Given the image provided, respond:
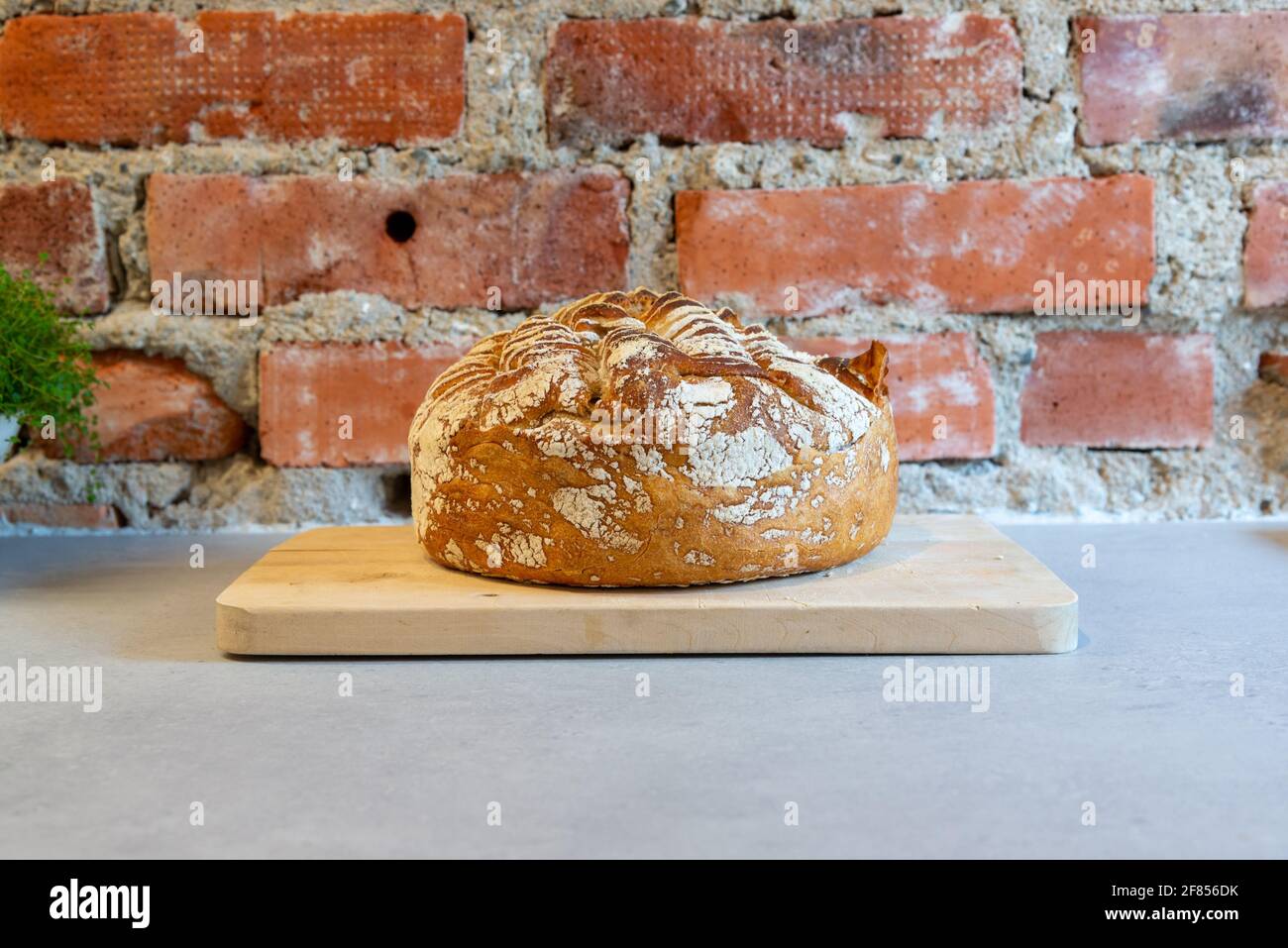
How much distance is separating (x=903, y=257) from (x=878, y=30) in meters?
0.30

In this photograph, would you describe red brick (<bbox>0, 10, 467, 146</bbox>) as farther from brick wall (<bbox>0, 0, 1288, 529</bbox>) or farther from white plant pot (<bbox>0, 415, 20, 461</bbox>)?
white plant pot (<bbox>0, 415, 20, 461</bbox>)

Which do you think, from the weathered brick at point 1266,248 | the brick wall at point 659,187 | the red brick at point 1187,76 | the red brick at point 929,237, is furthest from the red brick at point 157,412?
the weathered brick at point 1266,248

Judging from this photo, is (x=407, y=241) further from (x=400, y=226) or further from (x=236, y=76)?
(x=236, y=76)

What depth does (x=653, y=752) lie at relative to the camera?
2.49 feet

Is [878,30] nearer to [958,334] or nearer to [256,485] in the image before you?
[958,334]

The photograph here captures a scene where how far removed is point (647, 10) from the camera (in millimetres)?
1620

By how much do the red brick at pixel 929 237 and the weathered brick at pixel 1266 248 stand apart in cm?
14

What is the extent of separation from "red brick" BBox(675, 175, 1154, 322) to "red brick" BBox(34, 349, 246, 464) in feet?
2.20

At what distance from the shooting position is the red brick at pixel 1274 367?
5.38 feet

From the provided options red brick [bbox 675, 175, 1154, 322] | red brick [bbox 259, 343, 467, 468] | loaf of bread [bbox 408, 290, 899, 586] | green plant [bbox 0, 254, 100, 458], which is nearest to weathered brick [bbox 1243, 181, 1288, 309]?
red brick [bbox 675, 175, 1154, 322]

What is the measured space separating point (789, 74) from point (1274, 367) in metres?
0.77

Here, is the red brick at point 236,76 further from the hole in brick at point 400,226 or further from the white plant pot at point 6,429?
the white plant pot at point 6,429

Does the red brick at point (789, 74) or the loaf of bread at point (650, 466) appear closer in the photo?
the loaf of bread at point (650, 466)
